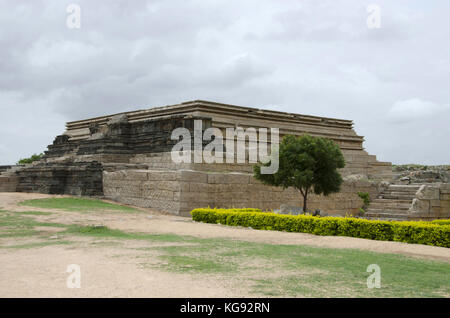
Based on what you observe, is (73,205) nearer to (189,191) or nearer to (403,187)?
(189,191)

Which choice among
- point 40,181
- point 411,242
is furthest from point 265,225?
point 40,181

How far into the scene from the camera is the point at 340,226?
11.9 m

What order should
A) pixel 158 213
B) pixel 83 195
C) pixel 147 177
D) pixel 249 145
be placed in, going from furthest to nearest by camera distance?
pixel 249 145 < pixel 83 195 < pixel 147 177 < pixel 158 213

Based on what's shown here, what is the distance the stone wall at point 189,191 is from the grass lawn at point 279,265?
20.4 ft

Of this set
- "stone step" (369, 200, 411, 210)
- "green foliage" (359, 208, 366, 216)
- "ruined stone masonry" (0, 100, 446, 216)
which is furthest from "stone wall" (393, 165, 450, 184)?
"green foliage" (359, 208, 366, 216)

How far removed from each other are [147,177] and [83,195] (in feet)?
13.4

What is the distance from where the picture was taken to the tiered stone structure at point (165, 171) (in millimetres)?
17734

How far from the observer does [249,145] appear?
24.8 m

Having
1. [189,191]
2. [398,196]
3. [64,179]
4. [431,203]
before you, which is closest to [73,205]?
[189,191]

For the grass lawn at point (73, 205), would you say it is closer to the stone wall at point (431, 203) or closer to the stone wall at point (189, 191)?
the stone wall at point (189, 191)

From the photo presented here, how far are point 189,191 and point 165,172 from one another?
4.31 ft

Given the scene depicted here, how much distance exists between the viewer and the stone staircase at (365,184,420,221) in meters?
22.0
